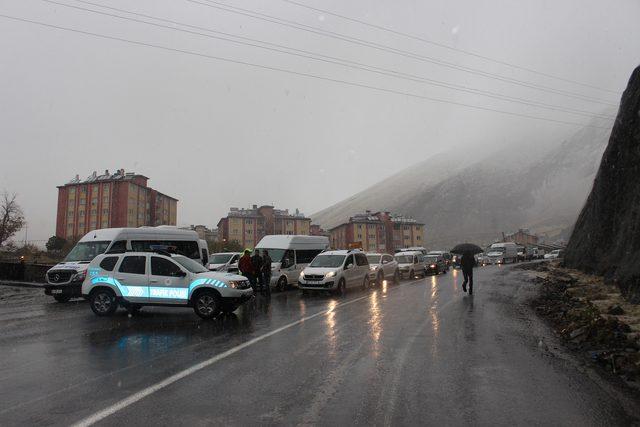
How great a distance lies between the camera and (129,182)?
3442 inches

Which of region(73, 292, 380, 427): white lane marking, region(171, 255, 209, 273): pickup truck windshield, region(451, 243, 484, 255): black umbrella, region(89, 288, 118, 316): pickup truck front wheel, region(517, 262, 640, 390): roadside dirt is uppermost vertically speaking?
A: region(451, 243, 484, 255): black umbrella

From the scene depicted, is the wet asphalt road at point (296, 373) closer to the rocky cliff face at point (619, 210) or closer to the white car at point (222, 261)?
the rocky cliff face at point (619, 210)

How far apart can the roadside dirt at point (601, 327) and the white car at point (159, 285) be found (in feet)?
24.3

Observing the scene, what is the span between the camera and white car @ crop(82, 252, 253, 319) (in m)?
11.1

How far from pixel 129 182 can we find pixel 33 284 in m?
68.7

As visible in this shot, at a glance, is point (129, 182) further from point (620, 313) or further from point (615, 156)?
point (620, 313)

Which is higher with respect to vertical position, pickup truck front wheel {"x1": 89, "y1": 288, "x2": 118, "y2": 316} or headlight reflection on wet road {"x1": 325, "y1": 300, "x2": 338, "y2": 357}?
pickup truck front wheel {"x1": 89, "y1": 288, "x2": 118, "y2": 316}

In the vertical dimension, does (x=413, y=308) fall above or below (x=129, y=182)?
below

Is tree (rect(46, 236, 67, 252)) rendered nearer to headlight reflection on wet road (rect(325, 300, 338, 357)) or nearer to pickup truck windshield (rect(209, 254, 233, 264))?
pickup truck windshield (rect(209, 254, 233, 264))

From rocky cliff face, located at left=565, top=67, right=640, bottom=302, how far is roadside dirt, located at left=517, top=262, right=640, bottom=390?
5.18ft

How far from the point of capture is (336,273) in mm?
17641

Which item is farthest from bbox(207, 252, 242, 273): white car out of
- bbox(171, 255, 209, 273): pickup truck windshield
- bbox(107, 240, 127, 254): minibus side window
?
bbox(171, 255, 209, 273): pickup truck windshield

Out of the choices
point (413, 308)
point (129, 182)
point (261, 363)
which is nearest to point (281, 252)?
point (413, 308)

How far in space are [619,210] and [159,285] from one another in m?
19.9
